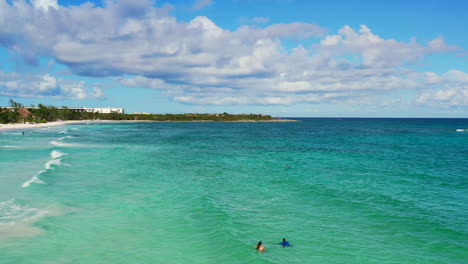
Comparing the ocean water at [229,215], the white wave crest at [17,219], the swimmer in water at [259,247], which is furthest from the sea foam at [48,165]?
the swimmer in water at [259,247]

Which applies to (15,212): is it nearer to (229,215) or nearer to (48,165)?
(229,215)

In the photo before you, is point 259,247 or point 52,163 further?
point 52,163

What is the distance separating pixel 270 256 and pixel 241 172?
22.8 m

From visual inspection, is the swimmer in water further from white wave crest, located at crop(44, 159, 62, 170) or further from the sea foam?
white wave crest, located at crop(44, 159, 62, 170)

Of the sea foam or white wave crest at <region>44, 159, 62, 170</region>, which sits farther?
white wave crest at <region>44, 159, 62, 170</region>

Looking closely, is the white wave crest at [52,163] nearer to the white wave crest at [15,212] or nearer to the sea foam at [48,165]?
the sea foam at [48,165]

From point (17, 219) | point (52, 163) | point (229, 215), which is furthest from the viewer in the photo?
point (52, 163)

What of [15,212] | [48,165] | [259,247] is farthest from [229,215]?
[48,165]

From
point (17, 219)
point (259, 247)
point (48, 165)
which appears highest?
point (48, 165)

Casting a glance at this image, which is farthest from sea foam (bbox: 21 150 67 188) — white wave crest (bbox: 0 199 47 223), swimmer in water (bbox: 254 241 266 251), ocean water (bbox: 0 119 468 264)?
swimmer in water (bbox: 254 241 266 251)

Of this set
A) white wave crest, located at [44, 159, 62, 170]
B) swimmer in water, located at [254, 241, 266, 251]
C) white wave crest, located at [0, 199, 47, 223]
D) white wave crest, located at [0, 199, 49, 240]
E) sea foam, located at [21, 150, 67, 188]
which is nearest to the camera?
swimmer in water, located at [254, 241, 266, 251]

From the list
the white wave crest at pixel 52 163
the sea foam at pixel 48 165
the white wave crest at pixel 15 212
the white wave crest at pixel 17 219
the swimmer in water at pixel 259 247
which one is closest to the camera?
the swimmer in water at pixel 259 247

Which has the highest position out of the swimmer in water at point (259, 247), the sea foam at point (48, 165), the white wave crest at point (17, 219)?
the sea foam at point (48, 165)

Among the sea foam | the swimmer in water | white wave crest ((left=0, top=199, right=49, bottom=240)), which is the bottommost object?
white wave crest ((left=0, top=199, right=49, bottom=240))
